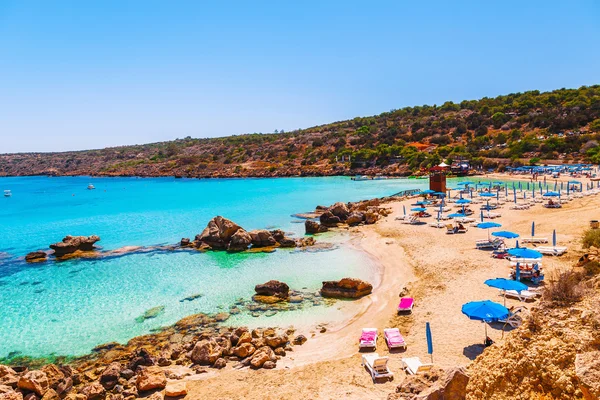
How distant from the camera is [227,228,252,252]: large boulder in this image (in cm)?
2672

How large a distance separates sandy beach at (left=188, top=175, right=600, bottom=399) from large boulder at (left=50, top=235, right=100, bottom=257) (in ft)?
66.6


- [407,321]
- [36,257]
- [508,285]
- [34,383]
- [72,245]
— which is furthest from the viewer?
[72,245]

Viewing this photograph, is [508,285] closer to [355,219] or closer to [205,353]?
[205,353]

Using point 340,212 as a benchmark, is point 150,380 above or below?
below

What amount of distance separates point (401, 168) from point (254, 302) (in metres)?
68.8

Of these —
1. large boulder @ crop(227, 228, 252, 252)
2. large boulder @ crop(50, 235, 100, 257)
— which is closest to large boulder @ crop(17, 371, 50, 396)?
large boulder @ crop(227, 228, 252, 252)

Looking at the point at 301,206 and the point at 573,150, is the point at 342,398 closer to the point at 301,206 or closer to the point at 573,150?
the point at 301,206

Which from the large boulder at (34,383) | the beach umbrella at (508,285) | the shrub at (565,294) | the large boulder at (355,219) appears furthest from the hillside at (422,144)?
the large boulder at (34,383)

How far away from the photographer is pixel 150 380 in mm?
10406

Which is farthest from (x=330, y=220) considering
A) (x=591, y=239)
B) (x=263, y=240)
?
(x=591, y=239)

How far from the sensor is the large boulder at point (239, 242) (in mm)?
26723

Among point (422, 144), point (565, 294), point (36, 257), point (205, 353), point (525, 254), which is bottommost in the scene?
point (36, 257)

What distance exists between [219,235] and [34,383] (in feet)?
58.5

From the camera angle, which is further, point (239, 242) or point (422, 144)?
point (422, 144)
